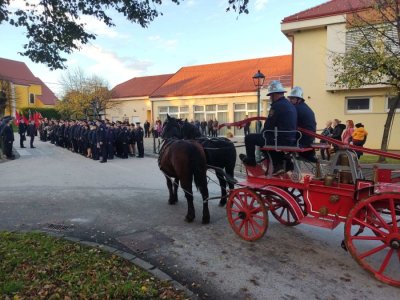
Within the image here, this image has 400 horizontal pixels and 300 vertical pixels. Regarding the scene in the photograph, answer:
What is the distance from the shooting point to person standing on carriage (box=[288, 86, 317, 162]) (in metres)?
5.43

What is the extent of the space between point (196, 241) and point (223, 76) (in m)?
31.6

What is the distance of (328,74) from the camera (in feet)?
63.9

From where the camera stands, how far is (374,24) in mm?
13086

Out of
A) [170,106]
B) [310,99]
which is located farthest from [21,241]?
[170,106]

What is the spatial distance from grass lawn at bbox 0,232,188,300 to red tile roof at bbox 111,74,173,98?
35385 millimetres

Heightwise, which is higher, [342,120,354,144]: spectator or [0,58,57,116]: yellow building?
[0,58,57,116]: yellow building

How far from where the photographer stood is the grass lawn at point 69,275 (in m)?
3.54

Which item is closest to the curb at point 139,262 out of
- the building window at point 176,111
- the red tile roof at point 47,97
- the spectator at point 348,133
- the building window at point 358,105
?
the spectator at point 348,133

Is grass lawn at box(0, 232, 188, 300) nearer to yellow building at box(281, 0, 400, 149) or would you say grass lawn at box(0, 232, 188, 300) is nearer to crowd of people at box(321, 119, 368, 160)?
crowd of people at box(321, 119, 368, 160)

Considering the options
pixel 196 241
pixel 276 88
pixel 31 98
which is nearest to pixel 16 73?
pixel 31 98

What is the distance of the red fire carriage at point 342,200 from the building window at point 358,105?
630 inches

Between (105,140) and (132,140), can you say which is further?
(132,140)

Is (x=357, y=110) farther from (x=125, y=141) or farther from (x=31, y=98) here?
(x=31, y=98)

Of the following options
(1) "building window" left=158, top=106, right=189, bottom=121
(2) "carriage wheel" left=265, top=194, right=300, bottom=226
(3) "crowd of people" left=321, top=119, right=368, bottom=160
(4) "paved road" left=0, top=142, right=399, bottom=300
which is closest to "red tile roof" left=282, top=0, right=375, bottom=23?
(3) "crowd of people" left=321, top=119, right=368, bottom=160
